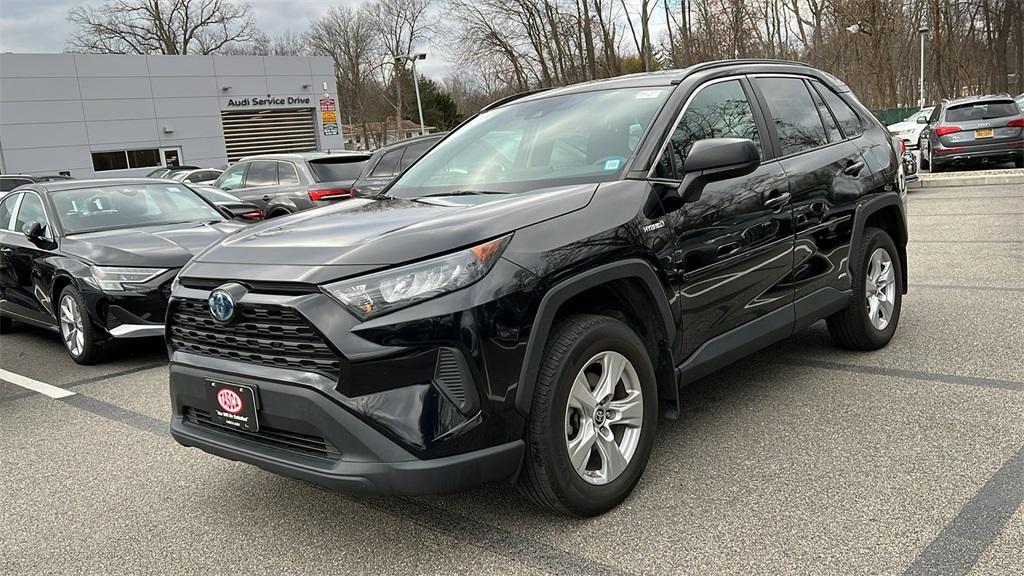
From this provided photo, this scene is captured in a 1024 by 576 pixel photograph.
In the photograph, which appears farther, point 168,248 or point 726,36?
point 726,36

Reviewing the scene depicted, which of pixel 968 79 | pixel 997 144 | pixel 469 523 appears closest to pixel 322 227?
pixel 469 523

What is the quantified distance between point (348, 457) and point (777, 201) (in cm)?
251

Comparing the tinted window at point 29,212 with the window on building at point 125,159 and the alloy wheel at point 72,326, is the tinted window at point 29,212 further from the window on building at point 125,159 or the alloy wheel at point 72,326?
the window on building at point 125,159

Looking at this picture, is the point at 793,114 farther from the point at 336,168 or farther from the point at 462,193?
the point at 336,168

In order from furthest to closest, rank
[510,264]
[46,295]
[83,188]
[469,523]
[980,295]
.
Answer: [83,188] < [46,295] < [980,295] < [469,523] < [510,264]

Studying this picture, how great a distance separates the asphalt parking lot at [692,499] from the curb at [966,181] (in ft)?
38.6

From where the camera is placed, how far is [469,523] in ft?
10.4

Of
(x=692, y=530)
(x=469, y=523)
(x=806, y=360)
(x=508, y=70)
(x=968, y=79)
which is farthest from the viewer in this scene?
(x=968, y=79)

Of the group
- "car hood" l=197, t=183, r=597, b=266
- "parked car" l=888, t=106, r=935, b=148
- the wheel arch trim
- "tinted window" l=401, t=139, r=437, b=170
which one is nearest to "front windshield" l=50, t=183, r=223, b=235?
"tinted window" l=401, t=139, r=437, b=170

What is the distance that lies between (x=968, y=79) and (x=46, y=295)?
2405 inches

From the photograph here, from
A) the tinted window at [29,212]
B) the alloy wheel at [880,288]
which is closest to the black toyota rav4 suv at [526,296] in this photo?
the alloy wheel at [880,288]

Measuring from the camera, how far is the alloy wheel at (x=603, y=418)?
3.00 metres

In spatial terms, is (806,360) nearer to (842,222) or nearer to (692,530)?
(842,222)

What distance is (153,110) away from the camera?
35.3m
